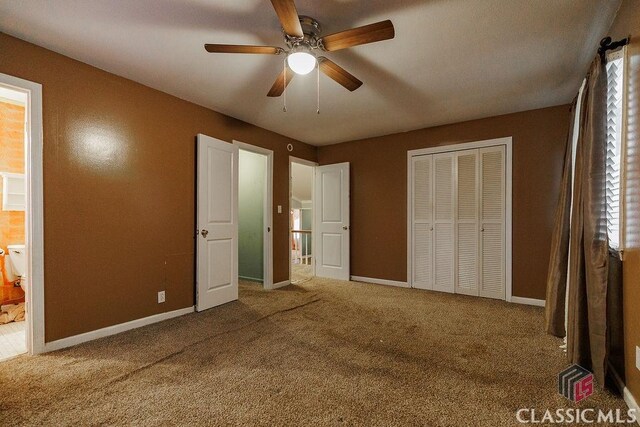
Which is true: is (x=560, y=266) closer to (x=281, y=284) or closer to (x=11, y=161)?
(x=281, y=284)

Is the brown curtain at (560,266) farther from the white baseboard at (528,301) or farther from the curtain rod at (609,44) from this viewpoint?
the white baseboard at (528,301)

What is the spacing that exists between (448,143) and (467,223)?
1158 mm

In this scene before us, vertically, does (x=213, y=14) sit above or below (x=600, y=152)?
above

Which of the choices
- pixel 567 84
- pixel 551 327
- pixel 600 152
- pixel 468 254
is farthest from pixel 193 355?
pixel 567 84

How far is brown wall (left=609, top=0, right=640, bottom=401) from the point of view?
1516 mm

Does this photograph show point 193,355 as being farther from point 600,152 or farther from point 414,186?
point 414,186

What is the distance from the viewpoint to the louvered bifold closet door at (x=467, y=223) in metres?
4.05

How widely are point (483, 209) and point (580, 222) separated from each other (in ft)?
6.76

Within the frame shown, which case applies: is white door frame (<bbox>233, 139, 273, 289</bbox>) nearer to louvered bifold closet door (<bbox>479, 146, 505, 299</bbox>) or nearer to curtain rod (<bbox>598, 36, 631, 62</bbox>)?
louvered bifold closet door (<bbox>479, 146, 505, 299</bbox>)

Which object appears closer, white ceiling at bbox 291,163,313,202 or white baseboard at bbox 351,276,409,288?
white baseboard at bbox 351,276,409,288

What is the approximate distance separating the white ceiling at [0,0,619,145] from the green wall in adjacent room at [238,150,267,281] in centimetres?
157

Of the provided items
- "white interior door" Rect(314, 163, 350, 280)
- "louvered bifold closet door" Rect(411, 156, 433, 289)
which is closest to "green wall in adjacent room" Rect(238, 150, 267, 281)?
"white interior door" Rect(314, 163, 350, 280)

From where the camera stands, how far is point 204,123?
3.58 metres

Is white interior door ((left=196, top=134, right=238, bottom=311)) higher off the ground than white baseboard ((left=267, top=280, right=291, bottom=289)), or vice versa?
white interior door ((left=196, top=134, right=238, bottom=311))
